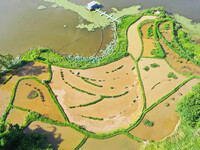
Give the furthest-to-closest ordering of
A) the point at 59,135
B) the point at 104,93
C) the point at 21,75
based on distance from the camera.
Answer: the point at 21,75 → the point at 104,93 → the point at 59,135

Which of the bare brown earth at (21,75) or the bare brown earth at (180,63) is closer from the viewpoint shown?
the bare brown earth at (21,75)

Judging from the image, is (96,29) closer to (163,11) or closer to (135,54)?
(135,54)

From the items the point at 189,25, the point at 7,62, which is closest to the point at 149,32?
the point at 189,25

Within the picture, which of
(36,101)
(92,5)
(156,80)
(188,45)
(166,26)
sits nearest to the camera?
(36,101)

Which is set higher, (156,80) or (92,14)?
(92,14)

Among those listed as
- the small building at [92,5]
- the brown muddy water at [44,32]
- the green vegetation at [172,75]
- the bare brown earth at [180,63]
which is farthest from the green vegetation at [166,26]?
the small building at [92,5]

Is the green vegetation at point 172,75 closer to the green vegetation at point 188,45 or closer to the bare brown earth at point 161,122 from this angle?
the bare brown earth at point 161,122

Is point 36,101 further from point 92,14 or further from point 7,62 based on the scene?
point 92,14
